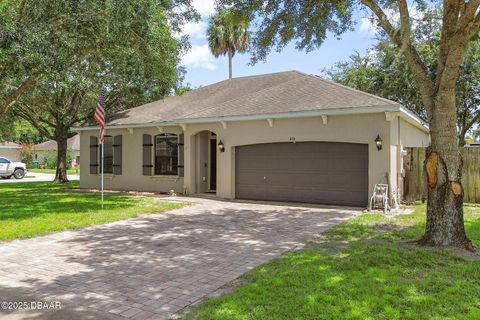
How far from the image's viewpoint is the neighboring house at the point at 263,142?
10.7 meters

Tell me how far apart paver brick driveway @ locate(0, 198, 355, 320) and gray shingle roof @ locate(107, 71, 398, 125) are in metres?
3.62

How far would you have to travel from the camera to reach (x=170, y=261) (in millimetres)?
5570

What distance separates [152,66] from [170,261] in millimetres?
8173

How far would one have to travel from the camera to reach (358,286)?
14.1 ft

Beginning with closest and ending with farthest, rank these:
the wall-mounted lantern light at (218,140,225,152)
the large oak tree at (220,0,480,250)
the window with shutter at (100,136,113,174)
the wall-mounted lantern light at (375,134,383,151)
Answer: the large oak tree at (220,0,480,250), the wall-mounted lantern light at (375,134,383,151), the wall-mounted lantern light at (218,140,225,152), the window with shutter at (100,136,113,174)

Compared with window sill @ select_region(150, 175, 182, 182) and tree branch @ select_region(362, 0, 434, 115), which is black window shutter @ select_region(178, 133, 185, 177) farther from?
tree branch @ select_region(362, 0, 434, 115)

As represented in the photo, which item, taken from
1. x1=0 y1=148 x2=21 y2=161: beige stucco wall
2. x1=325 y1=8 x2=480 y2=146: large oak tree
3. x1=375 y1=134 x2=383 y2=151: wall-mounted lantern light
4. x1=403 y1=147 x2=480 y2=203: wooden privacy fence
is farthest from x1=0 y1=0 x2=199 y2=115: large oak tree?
x1=0 y1=148 x2=21 y2=161: beige stucco wall

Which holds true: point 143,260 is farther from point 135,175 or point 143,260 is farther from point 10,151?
point 10,151

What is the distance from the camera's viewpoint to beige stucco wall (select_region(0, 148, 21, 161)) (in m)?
43.3

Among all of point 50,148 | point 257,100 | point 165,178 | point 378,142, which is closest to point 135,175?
point 165,178

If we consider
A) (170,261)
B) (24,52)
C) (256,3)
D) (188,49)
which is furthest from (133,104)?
(170,261)

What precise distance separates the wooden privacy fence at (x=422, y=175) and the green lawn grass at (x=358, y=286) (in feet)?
19.0

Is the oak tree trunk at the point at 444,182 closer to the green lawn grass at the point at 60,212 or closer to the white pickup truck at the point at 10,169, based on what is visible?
the green lawn grass at the point at 60,212

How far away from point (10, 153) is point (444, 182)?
159ft
